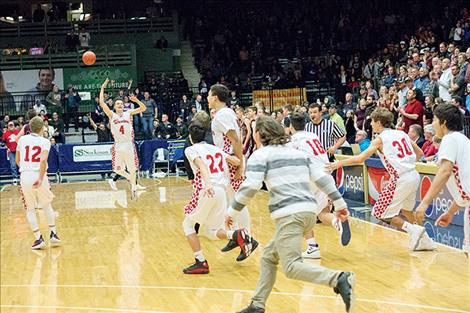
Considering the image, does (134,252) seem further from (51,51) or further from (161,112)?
(51,51)

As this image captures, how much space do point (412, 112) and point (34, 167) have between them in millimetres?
8473

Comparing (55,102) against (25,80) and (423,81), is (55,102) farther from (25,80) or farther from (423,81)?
(423,81)

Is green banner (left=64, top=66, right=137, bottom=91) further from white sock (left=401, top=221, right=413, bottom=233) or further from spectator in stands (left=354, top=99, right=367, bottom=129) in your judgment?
white sock (left=401, top=221, right=413, bottom=233)

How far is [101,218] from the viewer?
1432 cm

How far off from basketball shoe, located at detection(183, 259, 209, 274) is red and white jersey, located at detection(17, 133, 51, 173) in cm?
294

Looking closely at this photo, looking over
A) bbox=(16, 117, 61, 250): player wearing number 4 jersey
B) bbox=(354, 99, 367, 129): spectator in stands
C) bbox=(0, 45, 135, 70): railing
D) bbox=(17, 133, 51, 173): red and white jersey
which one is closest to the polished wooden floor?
bbox=(16, 117, 61, 250): player wearing number 4 jersey

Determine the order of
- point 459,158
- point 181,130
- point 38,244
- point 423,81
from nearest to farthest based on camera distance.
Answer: point 459,158 < point 38,244 < point 423,81 < point 181,130

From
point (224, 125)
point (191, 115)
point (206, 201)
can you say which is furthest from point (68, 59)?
point (206, 201)

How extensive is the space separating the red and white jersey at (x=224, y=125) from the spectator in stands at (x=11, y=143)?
1390 centimetres

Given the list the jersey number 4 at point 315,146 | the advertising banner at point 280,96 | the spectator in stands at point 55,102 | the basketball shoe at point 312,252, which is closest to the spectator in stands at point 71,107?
the spectator in stands at point 55,102

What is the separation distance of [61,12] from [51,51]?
3.26 metres

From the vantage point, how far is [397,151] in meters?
9.68

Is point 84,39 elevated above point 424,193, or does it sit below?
above

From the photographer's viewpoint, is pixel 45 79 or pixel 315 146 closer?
pixel 315 146
